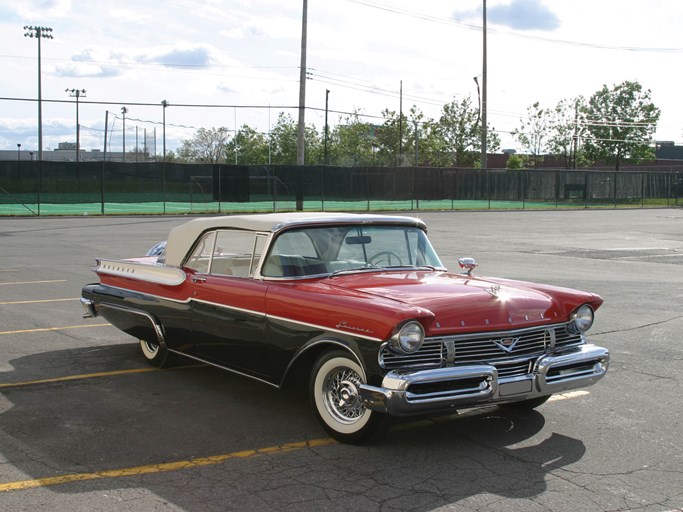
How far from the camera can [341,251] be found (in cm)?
609

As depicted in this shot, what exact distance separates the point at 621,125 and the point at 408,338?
7003 cm

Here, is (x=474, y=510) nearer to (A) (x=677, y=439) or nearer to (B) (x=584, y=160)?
(A) (x=677, y=439)

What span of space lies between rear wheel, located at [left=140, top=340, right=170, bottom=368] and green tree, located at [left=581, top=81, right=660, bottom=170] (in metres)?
68.2

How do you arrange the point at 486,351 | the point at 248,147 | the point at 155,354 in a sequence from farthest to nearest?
the point at 248,147, the point at 155,354, the point at 486,351

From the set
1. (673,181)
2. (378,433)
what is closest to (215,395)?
(378,433)

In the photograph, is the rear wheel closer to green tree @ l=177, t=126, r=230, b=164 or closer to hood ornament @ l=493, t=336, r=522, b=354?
hood ornament @ l=493, t=336, r=522, b=354

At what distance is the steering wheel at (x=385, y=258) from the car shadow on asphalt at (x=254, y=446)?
1.21 meters

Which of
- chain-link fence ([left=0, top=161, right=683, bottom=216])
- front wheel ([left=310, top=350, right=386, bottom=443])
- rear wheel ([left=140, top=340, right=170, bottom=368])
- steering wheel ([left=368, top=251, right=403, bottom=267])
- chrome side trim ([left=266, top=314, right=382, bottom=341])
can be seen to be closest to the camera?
chrome side trim ([left=266, top=314, right=382, bottom=341])

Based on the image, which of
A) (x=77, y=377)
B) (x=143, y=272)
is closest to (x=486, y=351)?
(x=143, y=272)

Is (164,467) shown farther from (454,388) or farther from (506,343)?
(506,343)

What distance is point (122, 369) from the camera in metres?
7.25

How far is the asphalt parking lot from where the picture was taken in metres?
4.29

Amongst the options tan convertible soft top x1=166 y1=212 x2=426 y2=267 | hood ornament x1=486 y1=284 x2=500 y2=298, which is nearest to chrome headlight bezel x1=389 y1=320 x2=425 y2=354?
hood ornament x1=486 y1=284 x2=500 y2=298

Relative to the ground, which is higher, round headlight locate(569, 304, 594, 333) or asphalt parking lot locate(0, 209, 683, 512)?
round headlight locate(569, 304, 594, 333)
